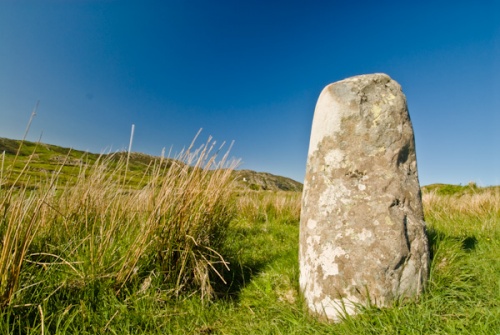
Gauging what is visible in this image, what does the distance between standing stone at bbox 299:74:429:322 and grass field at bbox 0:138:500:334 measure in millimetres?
220

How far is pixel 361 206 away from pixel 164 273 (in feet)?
6.95

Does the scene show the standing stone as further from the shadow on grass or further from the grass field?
the shadow on grass

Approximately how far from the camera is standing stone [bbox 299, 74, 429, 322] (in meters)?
2.56

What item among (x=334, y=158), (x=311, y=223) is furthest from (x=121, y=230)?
(x=334, y=158)

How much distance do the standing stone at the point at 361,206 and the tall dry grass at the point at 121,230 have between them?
111 centimetres

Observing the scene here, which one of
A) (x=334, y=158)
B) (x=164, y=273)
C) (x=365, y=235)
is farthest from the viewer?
(x=164, y=273)

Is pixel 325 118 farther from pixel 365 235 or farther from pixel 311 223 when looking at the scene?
pixel 365 235

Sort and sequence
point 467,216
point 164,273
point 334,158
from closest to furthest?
point 334,158, point 164,273, point 467,216

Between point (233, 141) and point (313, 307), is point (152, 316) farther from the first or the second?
point (233, 141)

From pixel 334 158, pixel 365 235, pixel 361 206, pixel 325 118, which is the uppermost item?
pixel 325 118

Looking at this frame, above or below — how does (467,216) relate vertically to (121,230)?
above

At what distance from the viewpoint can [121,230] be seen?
3295mm

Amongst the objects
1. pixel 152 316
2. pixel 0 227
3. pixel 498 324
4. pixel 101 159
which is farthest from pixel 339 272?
pixel 101 159

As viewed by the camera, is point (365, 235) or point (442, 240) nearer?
point (365, 235)
